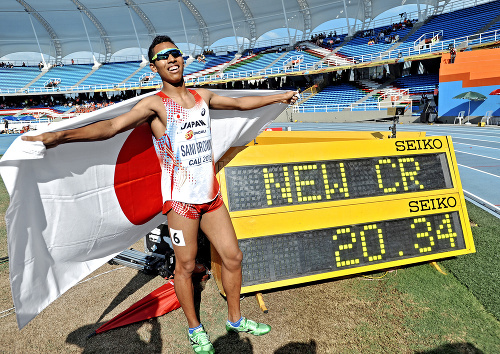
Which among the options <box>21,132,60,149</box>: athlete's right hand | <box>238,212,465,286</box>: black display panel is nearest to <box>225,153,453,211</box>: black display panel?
<box>238,212,465,286</box>: black display panel

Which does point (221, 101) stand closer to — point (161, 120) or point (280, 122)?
point (161, 120)

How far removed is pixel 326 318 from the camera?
3.02 metres

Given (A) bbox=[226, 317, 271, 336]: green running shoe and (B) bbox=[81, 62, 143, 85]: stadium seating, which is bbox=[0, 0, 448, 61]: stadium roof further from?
(A) bbox=[226, 317, 271, 336]: green running shoe

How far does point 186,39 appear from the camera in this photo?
44500mm

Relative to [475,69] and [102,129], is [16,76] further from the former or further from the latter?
[102,129]

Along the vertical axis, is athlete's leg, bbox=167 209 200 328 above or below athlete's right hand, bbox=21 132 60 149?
below

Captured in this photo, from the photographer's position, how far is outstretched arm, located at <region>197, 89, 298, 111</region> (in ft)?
9.25

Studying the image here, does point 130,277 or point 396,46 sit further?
point 396,46

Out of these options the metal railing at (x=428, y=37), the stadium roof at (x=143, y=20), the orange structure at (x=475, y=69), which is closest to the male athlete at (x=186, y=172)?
the orange structure at (x=475, y=69)

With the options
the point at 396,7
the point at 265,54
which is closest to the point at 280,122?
the point at 265,54

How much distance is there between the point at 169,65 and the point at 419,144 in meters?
2.95

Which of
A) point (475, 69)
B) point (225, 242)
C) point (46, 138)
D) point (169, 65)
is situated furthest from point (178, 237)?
point (475, 69)

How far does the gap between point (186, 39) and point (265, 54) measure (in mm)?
12037

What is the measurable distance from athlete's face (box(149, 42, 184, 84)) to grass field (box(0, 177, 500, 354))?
2.19m
